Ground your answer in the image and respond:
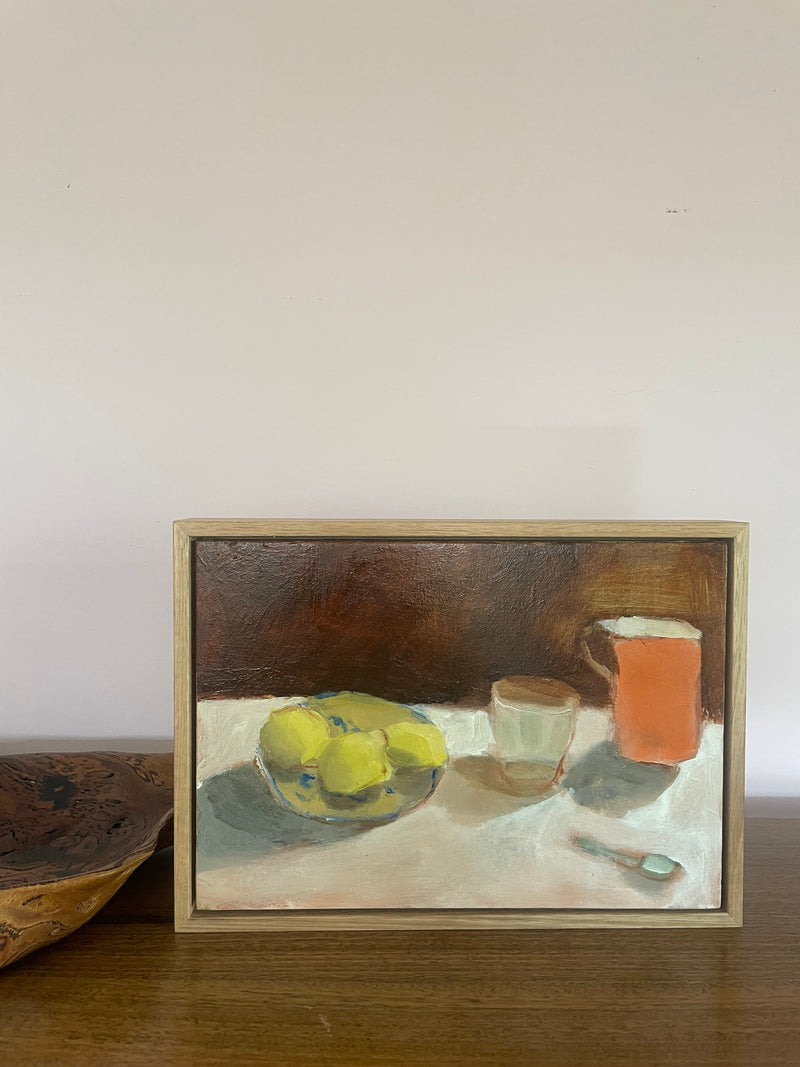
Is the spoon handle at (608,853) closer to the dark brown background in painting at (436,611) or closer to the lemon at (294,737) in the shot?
the dark brown background in painting at (436,611)

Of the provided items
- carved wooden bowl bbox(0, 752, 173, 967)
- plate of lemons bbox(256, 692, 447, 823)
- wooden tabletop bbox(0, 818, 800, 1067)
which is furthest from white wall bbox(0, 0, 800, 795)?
wooden tabletop bbox(0, 818, 800, 1067)

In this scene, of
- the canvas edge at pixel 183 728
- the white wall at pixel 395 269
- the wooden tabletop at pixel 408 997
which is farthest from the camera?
the white wall at pixel 395 269

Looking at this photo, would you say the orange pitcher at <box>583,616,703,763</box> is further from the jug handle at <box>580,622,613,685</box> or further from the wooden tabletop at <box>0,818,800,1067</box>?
the wooden tabletop at <box>0,818,800,1067</box>

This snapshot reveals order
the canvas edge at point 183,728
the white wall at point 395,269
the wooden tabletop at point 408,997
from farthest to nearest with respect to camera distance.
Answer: the white wall at point 395,269, the canvas edge at point 183,728, the wooden tabletop at point 408,997

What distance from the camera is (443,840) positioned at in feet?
2.20

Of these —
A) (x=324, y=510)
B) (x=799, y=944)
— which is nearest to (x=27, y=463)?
(x=324, y=510)

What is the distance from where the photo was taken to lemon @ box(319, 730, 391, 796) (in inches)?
→ 26.1

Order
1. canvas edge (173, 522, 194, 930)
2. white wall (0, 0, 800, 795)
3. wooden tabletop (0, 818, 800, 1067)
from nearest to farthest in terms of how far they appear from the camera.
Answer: wooden tabletop (0, 818, 800, 1067) → canvas edge (173, 522, 194, 930) → white wall (0, 0, 800, 795)

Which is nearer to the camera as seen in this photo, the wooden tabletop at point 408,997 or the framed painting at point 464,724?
the wooden tabletop at point 408,997

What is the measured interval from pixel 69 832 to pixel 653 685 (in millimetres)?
540

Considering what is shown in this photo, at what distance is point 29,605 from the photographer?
96cm

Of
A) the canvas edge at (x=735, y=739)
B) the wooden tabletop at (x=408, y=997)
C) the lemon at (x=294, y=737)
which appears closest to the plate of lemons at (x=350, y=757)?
the lemon at (x=294, y=737)

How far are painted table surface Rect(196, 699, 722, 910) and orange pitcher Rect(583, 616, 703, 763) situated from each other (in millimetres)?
19

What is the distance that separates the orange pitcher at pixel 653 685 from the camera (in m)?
0.67
